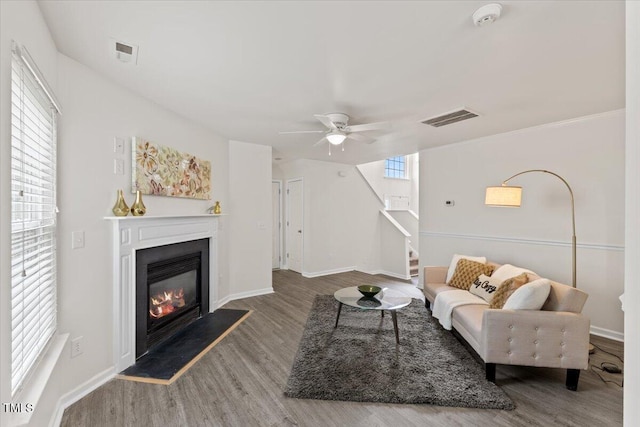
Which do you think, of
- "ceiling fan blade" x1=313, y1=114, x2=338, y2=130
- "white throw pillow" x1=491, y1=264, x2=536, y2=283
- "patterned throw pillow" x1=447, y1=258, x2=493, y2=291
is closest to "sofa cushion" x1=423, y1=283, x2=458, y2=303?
"patterned throw pillow" x1=447, y1=258, x2=493, y2=291

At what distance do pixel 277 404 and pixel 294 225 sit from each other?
432 centimetres

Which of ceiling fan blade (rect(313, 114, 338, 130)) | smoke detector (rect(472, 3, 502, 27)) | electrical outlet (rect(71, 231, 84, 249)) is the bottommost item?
electrical outlet (rect(71, 231, 84, 249))

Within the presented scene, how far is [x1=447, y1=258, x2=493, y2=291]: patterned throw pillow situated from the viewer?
3.31 m

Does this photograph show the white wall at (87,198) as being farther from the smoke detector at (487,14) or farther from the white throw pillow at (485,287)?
the white throw pillow at (485,287)

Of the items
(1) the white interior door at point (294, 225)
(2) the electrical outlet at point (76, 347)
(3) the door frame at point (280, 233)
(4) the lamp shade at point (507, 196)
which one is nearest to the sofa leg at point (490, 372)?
(4) the lamp shade at point (507, 196)

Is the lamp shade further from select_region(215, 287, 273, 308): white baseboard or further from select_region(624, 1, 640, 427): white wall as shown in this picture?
select_region(215, 287, 273, 308): white baseboard

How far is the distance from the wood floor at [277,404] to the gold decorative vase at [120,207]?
137cm

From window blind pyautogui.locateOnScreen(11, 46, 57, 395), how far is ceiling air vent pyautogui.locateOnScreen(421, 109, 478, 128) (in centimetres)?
338

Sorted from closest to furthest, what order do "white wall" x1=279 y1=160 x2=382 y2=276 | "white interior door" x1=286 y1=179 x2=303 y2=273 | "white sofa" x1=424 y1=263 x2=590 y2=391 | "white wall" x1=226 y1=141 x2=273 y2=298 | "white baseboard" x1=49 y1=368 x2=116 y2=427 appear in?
"white baseboard" x1=49 y1=368 x2=116 y2=427 < "white sofa" x1=424 y1=263 x2=590 y2=391 < "white wall" x1=226 y1=141 x2=273 y2=298 < "white wall" x1=279 y1=160 x2=382 y2=276 < "white interior door" x1=286 y1=179 x2=303 y2=273

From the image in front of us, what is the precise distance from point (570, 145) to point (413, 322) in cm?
285

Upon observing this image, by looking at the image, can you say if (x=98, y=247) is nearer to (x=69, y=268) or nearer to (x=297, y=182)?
(x=69, y=268)

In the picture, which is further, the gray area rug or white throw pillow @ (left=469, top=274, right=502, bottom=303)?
white throw pillow @ (left=469, top=274, right=502, bottom=303)

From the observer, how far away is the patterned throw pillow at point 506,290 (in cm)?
252

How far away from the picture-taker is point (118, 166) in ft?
7.95
